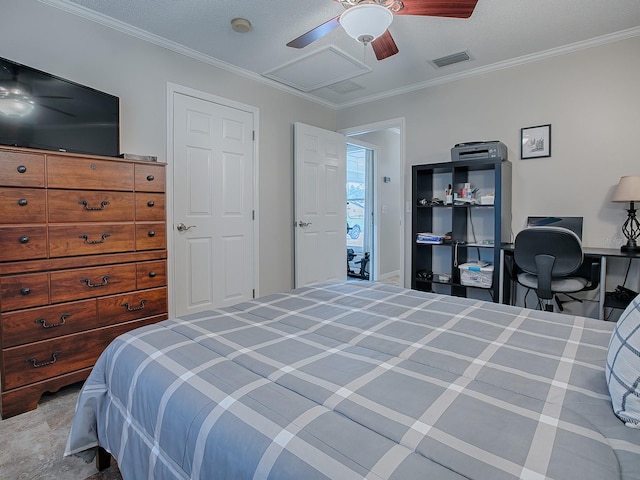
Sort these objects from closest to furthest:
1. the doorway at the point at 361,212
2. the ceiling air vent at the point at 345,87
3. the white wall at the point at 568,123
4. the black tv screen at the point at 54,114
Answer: the black tv screen at the point at 54,114 → the white wall at the point at 568,123 → the ceiling air vent at the point at 345,87 → the doorway at the point at 361,212

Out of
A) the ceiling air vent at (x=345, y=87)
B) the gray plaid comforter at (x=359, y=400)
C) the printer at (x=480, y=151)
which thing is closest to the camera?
the gray plaid comforter at (x=359, y=400)

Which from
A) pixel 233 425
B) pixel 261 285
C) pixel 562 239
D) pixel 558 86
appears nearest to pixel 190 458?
pixel 233 425

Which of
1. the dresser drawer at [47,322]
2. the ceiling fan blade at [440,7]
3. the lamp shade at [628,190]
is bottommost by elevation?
the dresser drawer at [47,322]

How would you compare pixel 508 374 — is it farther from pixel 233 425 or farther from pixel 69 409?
pixel 69 409

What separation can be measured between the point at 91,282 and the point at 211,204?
1376mm

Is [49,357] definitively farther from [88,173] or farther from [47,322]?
[88,173]

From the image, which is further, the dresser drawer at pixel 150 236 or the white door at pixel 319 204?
the white door at pixel 319 204

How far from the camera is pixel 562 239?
8.09 feet

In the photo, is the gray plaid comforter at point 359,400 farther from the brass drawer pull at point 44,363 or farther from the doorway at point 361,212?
the doorway at point 361,212

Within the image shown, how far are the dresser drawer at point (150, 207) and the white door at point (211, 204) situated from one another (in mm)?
614

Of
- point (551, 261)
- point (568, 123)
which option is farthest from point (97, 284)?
point (568, 123)

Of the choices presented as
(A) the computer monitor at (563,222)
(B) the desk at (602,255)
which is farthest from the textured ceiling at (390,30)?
(B) the desk at (602,255)

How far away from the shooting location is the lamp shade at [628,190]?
260 centimetres

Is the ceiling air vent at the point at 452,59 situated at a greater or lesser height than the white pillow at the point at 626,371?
greater
